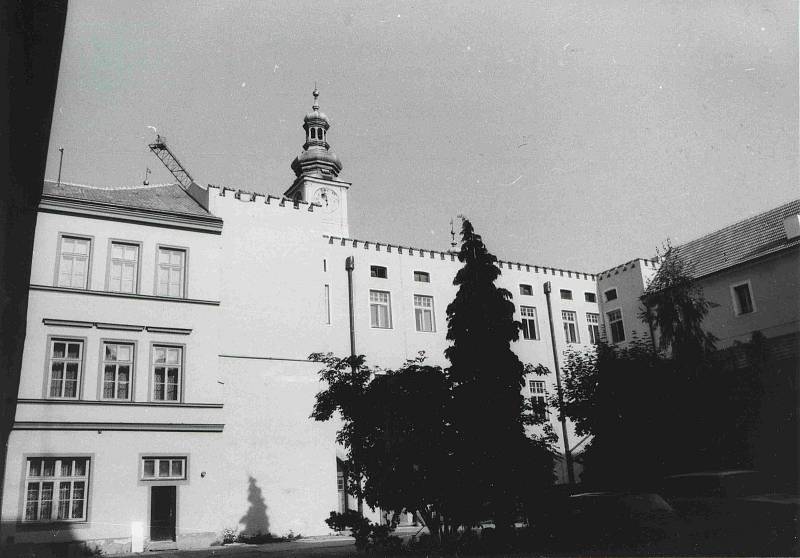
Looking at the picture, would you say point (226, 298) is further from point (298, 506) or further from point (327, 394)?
point (327, 394)

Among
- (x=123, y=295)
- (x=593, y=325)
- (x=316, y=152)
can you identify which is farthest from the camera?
(x=316, y=152)

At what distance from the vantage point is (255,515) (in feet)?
80.7

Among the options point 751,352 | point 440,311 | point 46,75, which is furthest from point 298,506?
point 46,75

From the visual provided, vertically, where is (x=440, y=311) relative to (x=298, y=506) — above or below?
above

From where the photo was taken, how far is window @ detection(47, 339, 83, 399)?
71.2 ft

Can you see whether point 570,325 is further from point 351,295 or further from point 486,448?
point 486,448

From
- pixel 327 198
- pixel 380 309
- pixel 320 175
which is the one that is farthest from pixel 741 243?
pixel 320 175

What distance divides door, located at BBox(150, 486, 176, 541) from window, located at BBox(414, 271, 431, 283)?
15439 millimetres

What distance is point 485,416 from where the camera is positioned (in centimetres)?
1512

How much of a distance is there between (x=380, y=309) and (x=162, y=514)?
43.6 feet

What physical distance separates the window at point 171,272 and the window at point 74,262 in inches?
92.2

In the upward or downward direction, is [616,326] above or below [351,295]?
below

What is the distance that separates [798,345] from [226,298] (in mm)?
22731

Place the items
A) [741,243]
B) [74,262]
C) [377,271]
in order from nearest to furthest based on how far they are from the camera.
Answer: [74,262] → [377,271] → [741,243]
